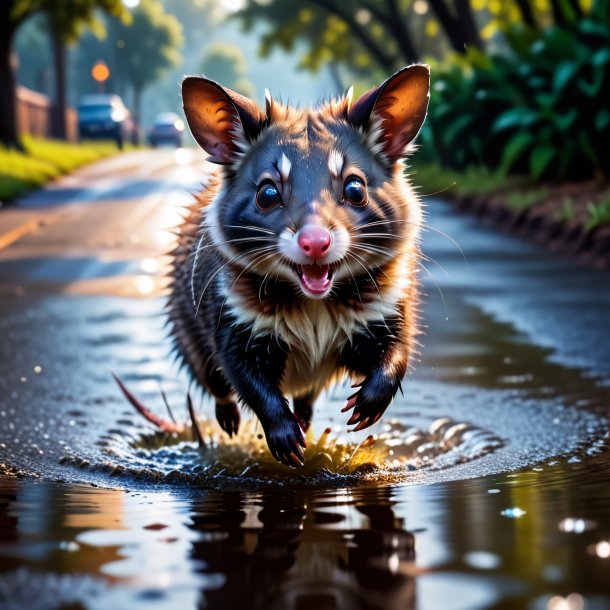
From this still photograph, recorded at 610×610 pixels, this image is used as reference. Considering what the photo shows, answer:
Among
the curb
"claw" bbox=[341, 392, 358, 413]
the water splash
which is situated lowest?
the water splash

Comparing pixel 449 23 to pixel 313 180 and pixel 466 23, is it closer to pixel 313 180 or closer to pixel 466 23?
pixel 466 23

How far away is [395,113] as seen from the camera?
226 inches

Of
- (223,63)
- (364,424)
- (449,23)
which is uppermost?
(223,63)

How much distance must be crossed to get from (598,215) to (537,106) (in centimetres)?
605

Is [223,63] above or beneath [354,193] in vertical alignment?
above

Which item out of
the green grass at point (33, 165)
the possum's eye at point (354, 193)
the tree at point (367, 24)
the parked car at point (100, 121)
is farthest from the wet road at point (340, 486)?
the parked car at point (100, 121)

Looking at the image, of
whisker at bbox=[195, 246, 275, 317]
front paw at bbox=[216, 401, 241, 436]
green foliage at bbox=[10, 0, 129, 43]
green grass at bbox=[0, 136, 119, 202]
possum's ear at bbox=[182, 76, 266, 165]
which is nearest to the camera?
whisker at bbox=[195, 246, 275, 317]

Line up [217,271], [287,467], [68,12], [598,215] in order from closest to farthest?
[217,271] < [287,467] < [598,215] < [68,12]

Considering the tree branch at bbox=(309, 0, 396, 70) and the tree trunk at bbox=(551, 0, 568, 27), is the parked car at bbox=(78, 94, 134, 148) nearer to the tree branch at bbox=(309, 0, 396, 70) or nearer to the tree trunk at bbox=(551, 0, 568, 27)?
the tree branch at bbox=(309, 0, 396, 70)

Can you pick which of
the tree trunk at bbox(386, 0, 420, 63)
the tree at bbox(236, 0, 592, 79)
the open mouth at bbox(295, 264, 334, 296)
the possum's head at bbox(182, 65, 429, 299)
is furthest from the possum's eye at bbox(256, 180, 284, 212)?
the tree trunk at bbox(386, 0, 420, 63)

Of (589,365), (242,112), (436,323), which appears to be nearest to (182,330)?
(242,112)

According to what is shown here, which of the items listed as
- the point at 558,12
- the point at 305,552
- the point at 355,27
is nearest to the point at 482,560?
the point at 305,552

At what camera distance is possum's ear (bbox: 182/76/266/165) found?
559cm

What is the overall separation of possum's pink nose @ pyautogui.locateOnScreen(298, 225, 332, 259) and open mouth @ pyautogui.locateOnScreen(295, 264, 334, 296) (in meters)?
0.25
